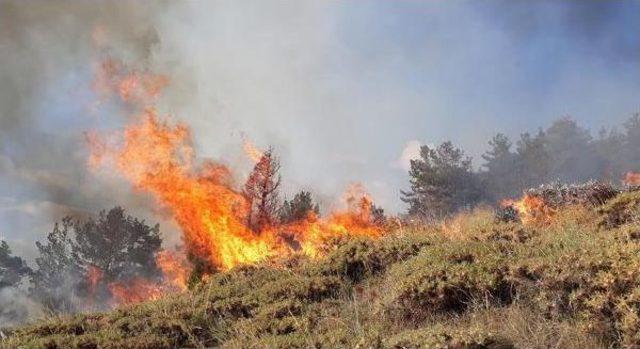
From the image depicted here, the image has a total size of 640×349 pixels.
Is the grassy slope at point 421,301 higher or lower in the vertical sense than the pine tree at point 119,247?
lower

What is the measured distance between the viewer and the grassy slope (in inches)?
241

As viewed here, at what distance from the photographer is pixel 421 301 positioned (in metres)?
7.67

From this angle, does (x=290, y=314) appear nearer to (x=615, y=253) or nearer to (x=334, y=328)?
(x=334, y=328)

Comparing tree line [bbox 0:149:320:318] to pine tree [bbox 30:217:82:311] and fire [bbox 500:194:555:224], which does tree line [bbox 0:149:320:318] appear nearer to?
pine tree [bbox 30:217:82:311]

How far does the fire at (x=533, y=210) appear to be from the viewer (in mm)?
13933

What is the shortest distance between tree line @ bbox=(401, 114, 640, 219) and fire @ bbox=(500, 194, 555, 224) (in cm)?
1939

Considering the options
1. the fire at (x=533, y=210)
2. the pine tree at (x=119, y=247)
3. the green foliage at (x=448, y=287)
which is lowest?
the green foliage at (x=448, y=287)

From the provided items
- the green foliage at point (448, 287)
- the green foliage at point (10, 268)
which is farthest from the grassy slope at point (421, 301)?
the green foliage at point (10, 268)

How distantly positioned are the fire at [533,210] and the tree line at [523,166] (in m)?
19.4

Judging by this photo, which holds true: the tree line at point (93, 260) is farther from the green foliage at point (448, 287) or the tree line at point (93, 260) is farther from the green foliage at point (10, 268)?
the green foliage at point (448, 287)

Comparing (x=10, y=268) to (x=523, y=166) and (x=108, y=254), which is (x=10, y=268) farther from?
(x=523, y=166)

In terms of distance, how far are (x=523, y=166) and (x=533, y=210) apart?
28.8 m

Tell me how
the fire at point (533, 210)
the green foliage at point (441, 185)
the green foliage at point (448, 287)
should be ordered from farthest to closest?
the green foliage at point (441, 185) → the fire at point (533, 210) → the green foliage at point (448, 287)

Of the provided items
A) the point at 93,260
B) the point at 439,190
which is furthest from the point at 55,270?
the point at 439,190
